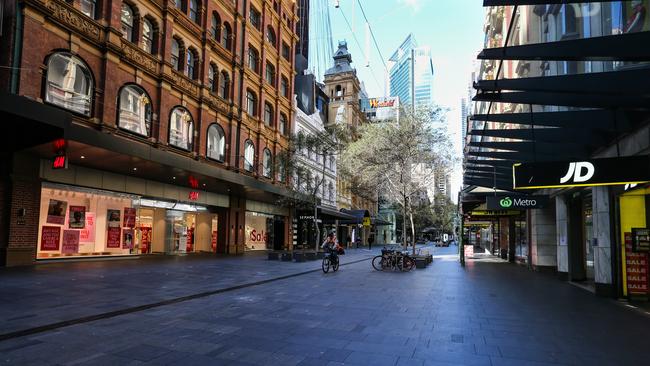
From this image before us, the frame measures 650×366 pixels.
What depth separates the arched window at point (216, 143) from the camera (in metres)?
27.1

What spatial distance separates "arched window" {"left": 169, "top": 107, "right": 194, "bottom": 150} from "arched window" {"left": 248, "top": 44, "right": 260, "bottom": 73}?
951cm

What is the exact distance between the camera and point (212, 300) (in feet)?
34.1

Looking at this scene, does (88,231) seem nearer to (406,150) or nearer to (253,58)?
(406,150)

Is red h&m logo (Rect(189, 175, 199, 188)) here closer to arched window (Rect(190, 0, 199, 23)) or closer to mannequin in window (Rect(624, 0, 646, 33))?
arched window (Rect(190, 0, 199, 23))

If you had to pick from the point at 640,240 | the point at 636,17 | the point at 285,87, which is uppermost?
the point at 285,87

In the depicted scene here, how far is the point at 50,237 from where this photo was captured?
17.6 m

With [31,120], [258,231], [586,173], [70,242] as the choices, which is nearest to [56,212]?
[70,242]

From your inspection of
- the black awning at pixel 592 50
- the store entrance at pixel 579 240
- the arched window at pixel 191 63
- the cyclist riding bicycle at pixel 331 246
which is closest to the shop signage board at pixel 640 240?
the store entrance at pixel 579 240

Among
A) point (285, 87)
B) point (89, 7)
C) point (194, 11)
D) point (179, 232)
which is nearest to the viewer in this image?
point (89, 7)

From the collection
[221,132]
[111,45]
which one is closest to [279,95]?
[221,132]

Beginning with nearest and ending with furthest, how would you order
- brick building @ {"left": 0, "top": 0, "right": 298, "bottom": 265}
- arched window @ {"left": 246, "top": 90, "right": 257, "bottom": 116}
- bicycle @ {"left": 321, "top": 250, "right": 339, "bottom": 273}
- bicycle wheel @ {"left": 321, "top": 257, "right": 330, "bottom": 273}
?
brick building @ {"left": 0, "top": 0, "right": 298, "bottom": 265} < bicycle wheel @ {"left": 321, "top": 257, "right": 330, "bottom": 273} < bicycle @ {"left": 321, "top": 250, "right": 339, "bottom": 273} < arched window @ {"left": 246, "top": 90, "right": 257, "bottom": 116}

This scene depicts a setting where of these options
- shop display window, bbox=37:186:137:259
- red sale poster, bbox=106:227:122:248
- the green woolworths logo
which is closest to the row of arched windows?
shop display window, bbox=37:186:137:259

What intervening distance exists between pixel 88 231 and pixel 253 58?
18.7 m

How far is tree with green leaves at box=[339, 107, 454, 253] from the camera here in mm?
24109
